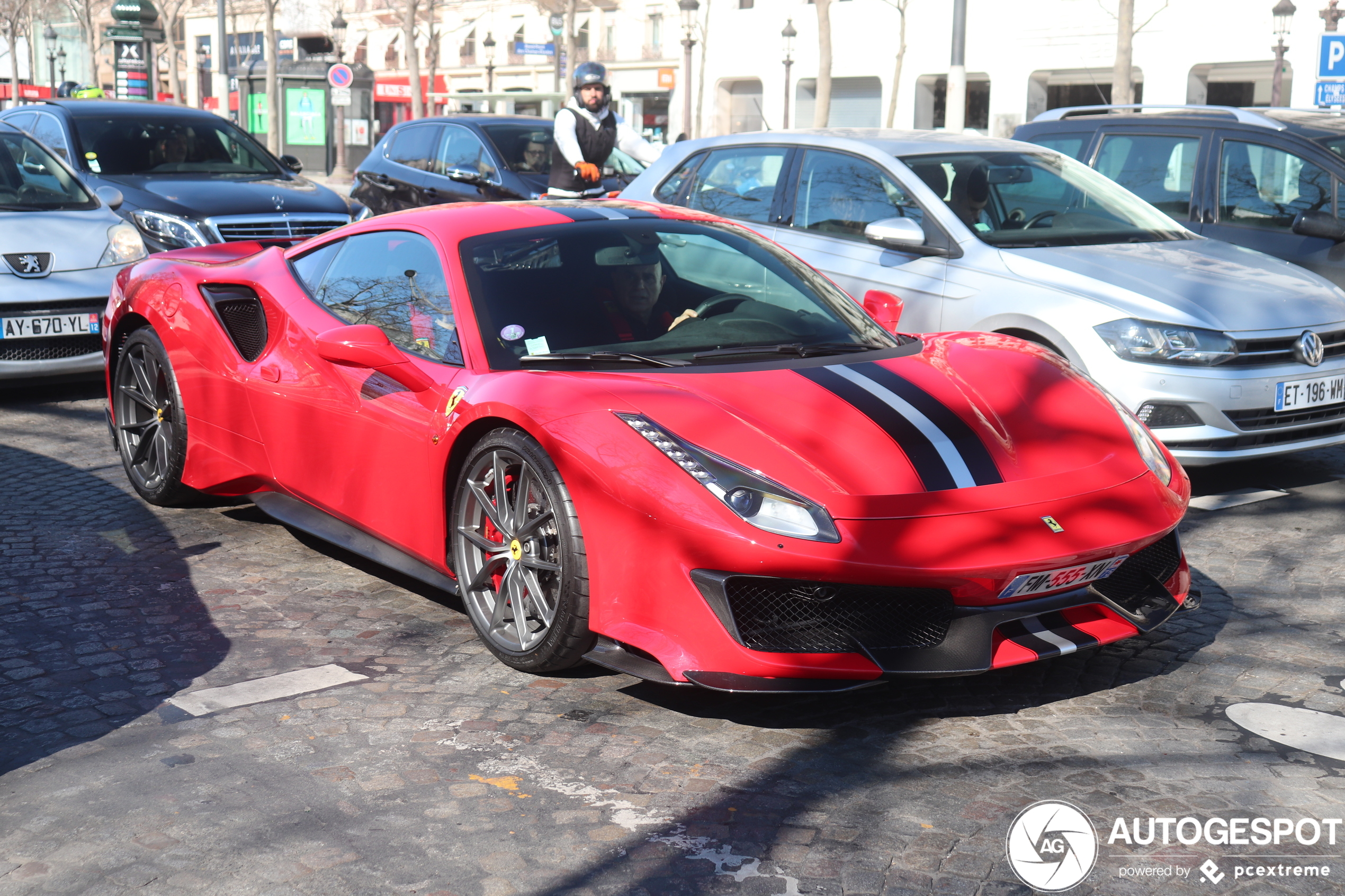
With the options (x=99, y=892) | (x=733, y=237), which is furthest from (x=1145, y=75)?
(x=99, y=892)

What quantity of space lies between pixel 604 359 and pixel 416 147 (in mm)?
10531

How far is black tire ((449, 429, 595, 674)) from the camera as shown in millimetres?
3609

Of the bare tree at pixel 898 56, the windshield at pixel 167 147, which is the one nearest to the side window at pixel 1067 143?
the windshield at pixel 167 147

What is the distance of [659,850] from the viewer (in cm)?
288

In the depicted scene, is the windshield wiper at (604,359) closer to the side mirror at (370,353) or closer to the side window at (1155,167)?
the side mirror at (370,353)

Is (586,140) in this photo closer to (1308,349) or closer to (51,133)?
(51,133)

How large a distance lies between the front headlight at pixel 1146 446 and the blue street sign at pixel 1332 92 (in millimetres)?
12489

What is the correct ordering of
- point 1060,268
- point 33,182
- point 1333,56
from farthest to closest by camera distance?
point 1333,56, point 33,182, point 1060,268

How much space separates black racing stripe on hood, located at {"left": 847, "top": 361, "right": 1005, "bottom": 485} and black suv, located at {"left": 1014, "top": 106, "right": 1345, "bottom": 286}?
4.60 m

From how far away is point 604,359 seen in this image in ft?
13.3

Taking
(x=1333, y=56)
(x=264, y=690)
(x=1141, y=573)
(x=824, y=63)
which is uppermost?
(x=824, y=63)

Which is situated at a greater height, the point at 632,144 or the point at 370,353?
the point at 632,144

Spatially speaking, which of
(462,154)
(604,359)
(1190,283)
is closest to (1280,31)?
(462,154)

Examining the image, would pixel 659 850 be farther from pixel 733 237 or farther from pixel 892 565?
pixel 733 237
